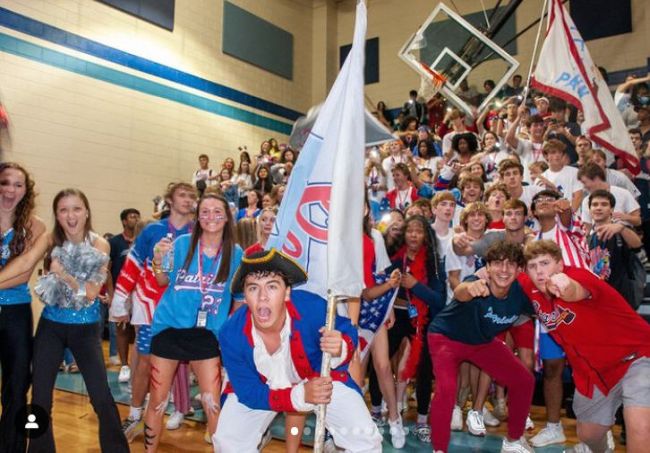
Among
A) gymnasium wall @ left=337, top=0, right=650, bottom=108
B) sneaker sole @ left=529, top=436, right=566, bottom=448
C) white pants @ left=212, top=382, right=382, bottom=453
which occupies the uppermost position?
gymnasium wall @ left=337, top=0, right=650, bottom=108

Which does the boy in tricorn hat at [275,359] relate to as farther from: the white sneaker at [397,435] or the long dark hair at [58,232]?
the white sneaker at [397,435]

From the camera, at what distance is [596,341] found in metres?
3.24

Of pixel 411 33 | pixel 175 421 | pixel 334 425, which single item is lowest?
pixel 175 421

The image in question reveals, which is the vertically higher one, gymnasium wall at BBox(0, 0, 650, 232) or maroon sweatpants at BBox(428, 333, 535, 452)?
gymnasium wall at BBox(0, 0, 650, 232)

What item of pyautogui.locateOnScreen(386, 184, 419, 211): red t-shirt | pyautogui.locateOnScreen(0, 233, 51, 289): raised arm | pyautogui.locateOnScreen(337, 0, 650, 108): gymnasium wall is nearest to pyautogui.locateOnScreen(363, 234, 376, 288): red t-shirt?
pyautogui.locateOnScreen(0, 233, 51, 289): raised arm

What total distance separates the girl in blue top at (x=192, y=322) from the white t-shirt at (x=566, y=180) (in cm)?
413

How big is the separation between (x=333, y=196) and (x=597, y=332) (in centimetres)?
179

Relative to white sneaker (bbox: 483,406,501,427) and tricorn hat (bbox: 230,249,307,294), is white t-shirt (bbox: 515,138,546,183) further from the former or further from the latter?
tricorn hat (bbox: 230,249,307,294)

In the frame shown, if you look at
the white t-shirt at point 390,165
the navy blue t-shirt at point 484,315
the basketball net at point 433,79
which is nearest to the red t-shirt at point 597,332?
the navy blue t-shirt at point 484,315

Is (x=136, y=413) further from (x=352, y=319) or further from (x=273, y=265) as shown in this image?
(x=273, y=265)

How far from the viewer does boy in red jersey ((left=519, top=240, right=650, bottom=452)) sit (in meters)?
3.10

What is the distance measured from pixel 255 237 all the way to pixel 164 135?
28.7 feet

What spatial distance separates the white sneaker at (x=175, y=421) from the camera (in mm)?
4805

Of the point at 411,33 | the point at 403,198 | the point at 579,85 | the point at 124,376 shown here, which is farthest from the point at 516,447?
the point at 411,33
